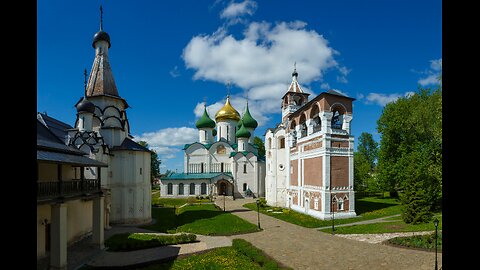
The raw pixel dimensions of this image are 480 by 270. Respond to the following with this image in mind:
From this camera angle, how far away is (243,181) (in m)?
47.1

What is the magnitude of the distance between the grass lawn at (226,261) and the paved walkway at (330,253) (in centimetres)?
95

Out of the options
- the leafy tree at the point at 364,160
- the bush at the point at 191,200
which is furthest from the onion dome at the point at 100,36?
the leafy tree at the point at 364,160

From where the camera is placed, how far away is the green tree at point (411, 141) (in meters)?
25.6

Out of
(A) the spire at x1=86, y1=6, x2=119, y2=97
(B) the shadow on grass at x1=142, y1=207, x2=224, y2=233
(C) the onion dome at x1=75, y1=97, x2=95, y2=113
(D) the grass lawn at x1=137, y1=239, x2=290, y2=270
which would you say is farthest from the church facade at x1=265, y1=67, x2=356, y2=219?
(C) the onion dome at x1=75, y1=97, x2=95, y2=113

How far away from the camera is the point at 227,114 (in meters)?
53.5

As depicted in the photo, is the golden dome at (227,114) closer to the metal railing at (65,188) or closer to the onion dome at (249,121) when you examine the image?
the onion dome at (249,121)

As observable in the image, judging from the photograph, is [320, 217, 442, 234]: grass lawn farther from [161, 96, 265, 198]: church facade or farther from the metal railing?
[161, 96, 265, 198]: church facade

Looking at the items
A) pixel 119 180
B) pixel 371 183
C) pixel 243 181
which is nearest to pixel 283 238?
pixel 119 180

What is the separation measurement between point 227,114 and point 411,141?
29612 millimetres

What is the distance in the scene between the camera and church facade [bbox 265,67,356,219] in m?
25.5

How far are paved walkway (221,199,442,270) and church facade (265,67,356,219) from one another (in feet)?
16.9
